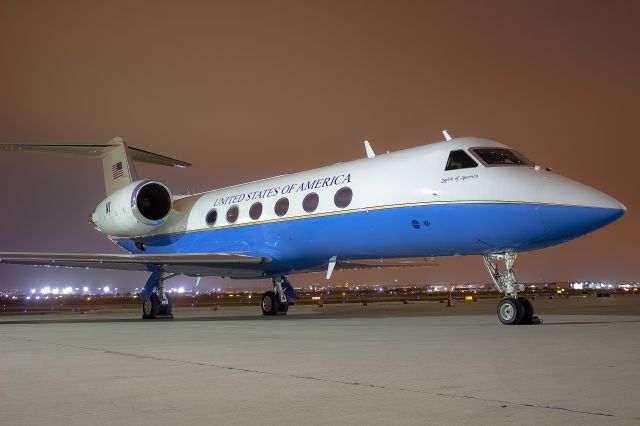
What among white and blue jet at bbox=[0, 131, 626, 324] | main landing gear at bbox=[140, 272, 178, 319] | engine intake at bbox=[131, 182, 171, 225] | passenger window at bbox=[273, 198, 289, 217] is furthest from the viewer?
engine intake at bbox=[131, 182, 171, 225]

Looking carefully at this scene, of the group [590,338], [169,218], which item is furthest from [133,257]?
[590,338]

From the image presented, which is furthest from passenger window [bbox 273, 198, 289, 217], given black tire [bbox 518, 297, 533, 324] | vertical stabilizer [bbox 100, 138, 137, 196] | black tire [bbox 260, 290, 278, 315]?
vertical stabilizer [bbox 100, 138, 137, 196]

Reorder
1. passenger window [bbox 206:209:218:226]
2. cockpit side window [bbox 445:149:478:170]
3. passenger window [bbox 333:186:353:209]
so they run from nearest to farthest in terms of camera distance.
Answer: cockpit side window [bbox 445:149:478:170] < passenger window [bbox 333:186:353:209] < passenger window [bbox 206:209:218:226]

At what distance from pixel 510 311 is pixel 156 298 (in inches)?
428

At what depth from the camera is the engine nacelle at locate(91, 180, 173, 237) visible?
69.7ft

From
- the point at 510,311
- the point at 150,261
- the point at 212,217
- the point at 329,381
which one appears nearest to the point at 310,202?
the point at 150,261

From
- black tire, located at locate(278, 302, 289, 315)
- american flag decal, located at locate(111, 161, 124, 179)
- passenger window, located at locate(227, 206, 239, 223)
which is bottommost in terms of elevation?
black tire, located at locate(278, 302, 289, 315)

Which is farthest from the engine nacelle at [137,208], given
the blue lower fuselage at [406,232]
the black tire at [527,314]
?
the black tire at [527,314]

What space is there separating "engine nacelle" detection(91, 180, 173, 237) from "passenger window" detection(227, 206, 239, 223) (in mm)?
2842

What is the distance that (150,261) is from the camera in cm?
1797

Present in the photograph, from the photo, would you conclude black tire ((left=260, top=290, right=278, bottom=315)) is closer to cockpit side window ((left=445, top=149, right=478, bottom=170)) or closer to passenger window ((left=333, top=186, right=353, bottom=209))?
passenger window ((left=333, top=186, right=353, bottom=209))

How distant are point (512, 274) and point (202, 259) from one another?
8500 mm

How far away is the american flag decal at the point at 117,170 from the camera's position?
2350 centimetres

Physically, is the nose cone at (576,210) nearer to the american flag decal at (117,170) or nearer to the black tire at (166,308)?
the black tire at (166,308)
